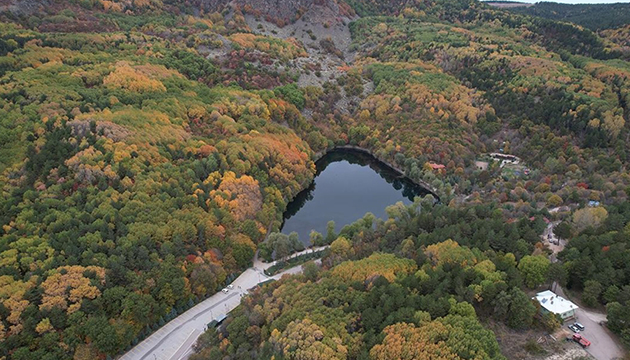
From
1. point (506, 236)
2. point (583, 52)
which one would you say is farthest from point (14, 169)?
point (583, 52)

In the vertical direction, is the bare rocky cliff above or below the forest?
above

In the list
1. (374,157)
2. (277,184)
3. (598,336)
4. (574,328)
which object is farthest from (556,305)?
(374,157)

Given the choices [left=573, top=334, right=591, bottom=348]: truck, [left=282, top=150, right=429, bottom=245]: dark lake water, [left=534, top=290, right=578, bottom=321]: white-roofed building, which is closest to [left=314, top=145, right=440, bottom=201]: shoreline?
[left=282, top=150, right=429, bottom=245]: dark lake water

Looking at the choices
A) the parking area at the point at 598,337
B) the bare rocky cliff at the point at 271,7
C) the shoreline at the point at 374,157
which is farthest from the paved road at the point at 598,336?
the bare rocky cliff at the point at 271,7

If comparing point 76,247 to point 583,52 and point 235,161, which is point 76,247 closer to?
point 235,161

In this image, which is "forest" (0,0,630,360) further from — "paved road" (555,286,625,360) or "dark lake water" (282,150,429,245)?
"dark lake water" (282,150,429,245)
